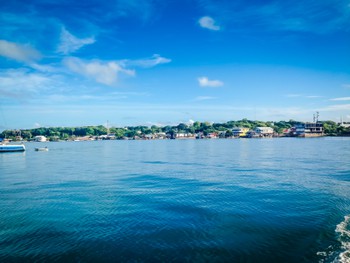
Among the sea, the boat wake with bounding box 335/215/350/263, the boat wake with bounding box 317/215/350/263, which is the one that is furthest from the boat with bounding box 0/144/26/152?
the boat wake with bounding box 317/215/350/263

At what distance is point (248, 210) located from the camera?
21.9 m

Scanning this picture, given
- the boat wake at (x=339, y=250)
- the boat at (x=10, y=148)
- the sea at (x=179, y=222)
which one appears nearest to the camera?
the boat wake at (x=339, y=250)

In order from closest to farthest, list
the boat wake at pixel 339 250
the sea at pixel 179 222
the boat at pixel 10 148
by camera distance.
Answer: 1. the boat wake at pixel 339 250
2. the sea at pixel 179 222
3. the boat at pixel 10 148

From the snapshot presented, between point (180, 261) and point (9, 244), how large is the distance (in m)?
11.2

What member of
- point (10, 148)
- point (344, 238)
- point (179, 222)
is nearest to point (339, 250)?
point (344, 238)

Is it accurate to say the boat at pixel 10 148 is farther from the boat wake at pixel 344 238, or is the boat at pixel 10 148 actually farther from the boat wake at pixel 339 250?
the boat wake at pixel 339 250

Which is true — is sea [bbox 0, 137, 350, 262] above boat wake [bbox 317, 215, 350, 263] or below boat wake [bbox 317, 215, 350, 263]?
below

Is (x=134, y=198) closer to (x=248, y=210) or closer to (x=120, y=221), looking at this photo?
(x=120, y=221)

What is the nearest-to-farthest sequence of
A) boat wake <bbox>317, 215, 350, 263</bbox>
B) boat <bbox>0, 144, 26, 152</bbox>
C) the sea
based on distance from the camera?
boat wake <bbox>317, 215, 350, 263</bbox> < the sea < boat <bbox>0, 144, 26, 152</bbox>

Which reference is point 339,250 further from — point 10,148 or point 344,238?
point 10,148

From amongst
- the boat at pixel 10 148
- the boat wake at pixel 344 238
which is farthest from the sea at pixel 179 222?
the boat at pixel 10 148


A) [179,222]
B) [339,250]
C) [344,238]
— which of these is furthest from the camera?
[179,222]

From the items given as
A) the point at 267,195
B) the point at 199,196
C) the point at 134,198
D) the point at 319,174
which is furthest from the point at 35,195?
the point at 319,174

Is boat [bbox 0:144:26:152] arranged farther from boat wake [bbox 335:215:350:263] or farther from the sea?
boat wake [bbox 335:215:350:263]
